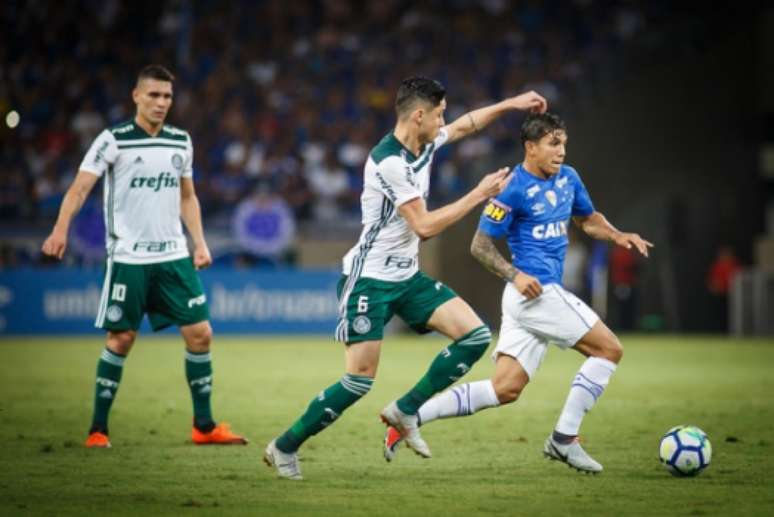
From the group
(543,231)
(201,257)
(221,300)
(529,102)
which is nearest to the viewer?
(543,231)

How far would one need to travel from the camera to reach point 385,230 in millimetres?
8336

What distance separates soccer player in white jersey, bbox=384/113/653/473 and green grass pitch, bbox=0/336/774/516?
1.39 feet

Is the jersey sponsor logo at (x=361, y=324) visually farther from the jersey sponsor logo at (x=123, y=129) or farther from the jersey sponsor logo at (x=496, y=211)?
the jersey sponsor logo at (x=123, y=129)

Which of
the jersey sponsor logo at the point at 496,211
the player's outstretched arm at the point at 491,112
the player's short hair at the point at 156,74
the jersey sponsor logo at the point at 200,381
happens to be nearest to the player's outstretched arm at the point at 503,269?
the jersey sponsor logo at the point at 496,211

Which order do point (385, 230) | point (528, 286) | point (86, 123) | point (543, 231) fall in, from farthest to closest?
point (86, 123), point (543, 231), point (528, 286), point (385, 230)

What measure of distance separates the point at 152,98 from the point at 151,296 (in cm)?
151

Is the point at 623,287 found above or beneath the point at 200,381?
beneath

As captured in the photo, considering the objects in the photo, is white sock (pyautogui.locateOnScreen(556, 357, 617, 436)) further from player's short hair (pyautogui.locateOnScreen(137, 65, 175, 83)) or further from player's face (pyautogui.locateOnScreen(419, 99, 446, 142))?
player's short hair (pyautogui.locateOnScreen(137, 65, 175, 83))

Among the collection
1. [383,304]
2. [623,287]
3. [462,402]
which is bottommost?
[623,287]

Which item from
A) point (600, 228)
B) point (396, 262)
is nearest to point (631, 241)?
point (600, 228)

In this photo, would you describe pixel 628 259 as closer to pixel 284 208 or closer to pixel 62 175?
pixel 284 208

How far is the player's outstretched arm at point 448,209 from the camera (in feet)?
25.0

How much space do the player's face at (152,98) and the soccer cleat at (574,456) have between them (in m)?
3.82

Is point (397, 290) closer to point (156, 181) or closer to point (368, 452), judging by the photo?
point (368, 452)
